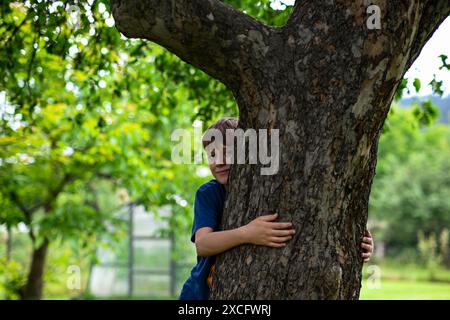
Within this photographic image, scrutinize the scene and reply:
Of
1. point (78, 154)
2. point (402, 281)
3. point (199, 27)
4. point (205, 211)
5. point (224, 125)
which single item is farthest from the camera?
point (402, 281)

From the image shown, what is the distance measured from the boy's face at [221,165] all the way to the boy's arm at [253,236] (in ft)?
1.08

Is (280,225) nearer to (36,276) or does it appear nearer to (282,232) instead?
(282,232)

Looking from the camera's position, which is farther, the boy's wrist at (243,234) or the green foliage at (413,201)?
the green foliage at (413,201)

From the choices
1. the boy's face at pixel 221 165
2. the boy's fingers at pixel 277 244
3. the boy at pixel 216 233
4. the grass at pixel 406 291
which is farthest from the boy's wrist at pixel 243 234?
the grass at pixel 406 291

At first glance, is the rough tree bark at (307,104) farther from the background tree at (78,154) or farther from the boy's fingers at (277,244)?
the background tree at (78,154)

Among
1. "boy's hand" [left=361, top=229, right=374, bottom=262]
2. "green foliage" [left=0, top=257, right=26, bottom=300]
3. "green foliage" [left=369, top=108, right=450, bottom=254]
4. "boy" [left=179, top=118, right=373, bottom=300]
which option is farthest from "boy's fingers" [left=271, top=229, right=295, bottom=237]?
"green foliage" [left=369, top=108, right=450, bottom=254]

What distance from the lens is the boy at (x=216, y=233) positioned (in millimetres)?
2670

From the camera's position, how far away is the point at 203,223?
9.77 feet

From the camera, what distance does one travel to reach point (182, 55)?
2.92m

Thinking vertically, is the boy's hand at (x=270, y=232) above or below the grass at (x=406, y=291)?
→ above

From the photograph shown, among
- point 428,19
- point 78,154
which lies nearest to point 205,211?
point 428,19

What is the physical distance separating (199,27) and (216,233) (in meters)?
0.85

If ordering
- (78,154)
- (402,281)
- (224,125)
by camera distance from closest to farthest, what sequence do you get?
1. (224,125)
2. (78,154)
3. (402,281)
